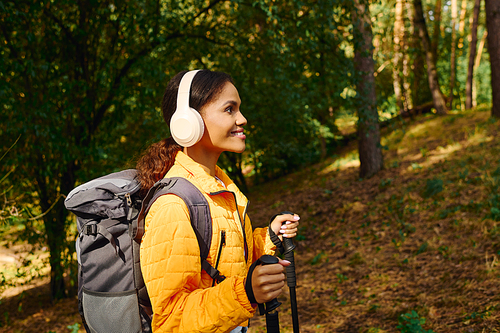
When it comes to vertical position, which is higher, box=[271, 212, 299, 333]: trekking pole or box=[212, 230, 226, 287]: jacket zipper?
box=[212, 230, 226, 287]: jacket zipper

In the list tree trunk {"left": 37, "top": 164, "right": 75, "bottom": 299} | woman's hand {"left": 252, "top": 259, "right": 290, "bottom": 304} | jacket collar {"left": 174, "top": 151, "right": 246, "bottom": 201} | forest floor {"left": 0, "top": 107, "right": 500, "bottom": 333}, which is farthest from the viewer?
tree trunk {"left": 37, "top": 164, "right": 75, "bottom": 299}

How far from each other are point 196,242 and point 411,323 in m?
3.27

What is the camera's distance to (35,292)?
26.5 ft

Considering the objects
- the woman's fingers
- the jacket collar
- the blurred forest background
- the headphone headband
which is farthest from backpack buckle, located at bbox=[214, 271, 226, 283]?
the blurred forest background

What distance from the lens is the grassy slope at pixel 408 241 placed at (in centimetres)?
420

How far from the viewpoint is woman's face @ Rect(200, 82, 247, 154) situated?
5.56 ft

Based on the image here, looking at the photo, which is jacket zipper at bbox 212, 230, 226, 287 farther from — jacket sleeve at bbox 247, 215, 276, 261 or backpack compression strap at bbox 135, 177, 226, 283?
jacket sleeve at bbox 247, 215, 276, 261

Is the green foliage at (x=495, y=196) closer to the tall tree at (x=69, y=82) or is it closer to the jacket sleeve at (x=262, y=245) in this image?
the jacket sleeve at (x=262, y=245)

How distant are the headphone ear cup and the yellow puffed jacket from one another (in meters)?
0.31

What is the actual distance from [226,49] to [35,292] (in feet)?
22.5

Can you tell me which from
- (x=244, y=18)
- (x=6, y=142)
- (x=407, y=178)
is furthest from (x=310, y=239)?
(x=6, y=142)

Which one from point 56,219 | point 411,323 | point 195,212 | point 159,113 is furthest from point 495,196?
point 56,219

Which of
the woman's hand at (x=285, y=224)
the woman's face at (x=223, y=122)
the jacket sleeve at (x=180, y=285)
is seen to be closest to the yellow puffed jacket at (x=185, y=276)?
the jacket sleeve at (x=180, y=285)

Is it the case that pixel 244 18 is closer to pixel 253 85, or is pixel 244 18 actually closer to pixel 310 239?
pixel 253 85
